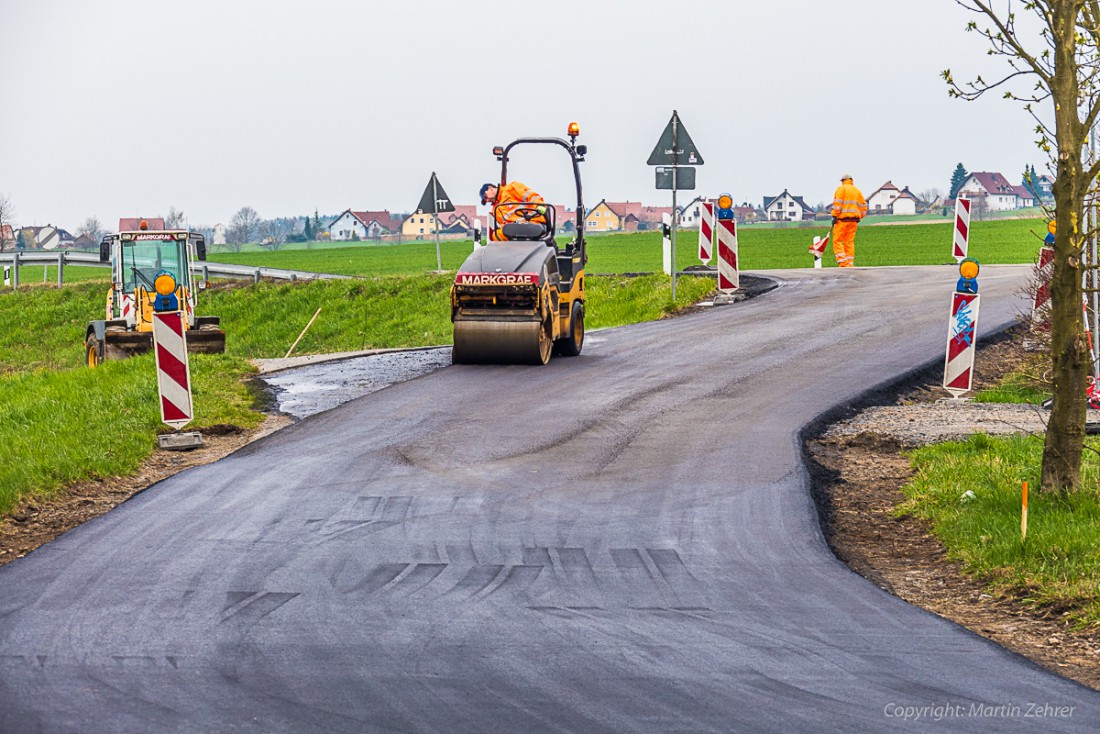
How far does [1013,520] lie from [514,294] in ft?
28.1

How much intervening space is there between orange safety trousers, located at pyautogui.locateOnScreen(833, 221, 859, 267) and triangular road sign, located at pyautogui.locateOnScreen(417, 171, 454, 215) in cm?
852

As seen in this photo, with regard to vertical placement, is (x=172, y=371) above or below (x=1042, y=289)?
below

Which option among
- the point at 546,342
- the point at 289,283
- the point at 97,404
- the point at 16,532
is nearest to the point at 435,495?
the point at 16,532

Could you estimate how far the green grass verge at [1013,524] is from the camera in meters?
7.04

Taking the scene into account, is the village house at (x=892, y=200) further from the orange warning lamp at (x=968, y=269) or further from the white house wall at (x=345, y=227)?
the orange warning lamp at (x=968, y=269)

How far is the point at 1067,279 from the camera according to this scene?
8.25 metres

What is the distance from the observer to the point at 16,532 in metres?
8.76

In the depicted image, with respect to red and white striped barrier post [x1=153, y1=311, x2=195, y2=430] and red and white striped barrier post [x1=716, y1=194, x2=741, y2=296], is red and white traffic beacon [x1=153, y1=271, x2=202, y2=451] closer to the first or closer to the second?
red and white striped barrier post [x1=153, y1=311, x2=195, y2=430]

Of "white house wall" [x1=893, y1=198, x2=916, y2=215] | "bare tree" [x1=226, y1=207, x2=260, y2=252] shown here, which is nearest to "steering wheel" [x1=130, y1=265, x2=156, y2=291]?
"bare tree" [x1=226, y1=207, x2=260, y2=252]

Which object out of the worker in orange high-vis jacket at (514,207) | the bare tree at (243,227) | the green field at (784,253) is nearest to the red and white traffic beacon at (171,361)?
the worker in orange high-vis jacket at (514,207)

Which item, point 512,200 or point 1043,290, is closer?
point 1043,290

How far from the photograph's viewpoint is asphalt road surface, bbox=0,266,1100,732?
5328mm

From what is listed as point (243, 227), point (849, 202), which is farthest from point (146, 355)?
point (243, 227)

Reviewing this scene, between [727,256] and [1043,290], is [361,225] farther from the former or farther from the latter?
[1043,290]
